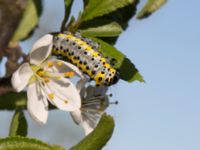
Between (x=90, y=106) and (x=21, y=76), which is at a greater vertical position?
(x=21, y=76)

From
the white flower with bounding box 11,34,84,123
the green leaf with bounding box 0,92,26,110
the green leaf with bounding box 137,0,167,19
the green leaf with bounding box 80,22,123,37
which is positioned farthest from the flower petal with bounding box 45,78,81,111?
the green leaf with bounding box 137,0,167,19

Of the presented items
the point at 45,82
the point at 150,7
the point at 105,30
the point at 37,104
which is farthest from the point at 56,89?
the point at 150,7

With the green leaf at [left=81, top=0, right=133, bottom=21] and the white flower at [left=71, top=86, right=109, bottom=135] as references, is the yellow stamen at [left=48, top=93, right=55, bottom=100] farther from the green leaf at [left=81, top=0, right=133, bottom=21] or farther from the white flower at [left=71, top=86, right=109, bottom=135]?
the green leaf at [left=81, top=0, right=133, bottom=21]

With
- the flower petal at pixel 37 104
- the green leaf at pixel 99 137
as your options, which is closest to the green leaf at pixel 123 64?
the flower petal at pixel 37 104

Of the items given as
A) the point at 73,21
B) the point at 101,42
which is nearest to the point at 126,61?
the point at 101,42

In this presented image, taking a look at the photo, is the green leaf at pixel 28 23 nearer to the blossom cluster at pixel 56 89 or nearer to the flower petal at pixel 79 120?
the blossom cluster at pixel 56 89

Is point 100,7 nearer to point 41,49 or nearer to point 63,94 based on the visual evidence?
point 41,49
